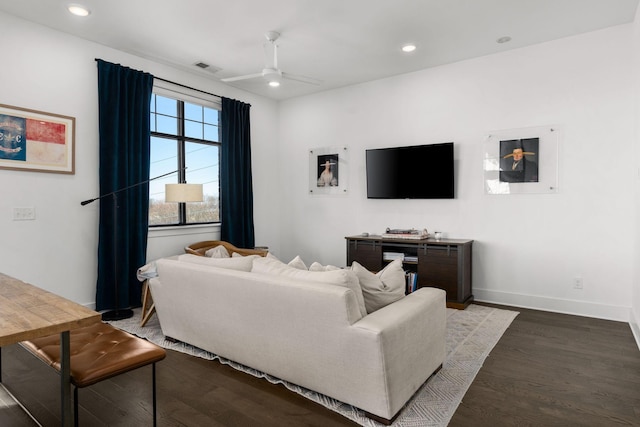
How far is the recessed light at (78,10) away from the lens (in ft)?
10.9

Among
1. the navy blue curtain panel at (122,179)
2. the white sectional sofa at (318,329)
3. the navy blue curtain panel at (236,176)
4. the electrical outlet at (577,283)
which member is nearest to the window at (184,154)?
the navy blue curtain panel at (236,176)

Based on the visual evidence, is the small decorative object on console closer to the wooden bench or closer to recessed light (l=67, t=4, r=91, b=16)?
the wooden bench

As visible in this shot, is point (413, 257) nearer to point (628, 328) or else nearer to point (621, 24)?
point (628, 328)

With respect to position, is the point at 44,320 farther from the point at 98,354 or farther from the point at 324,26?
the point at 324,26

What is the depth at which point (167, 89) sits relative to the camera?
15.6ft

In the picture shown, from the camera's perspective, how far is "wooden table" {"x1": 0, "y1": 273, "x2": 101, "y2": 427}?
1369mm

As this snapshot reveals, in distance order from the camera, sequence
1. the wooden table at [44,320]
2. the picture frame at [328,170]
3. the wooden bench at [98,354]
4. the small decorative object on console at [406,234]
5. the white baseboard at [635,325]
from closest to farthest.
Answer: the wooden table at [44,320], the wooden bench at [98,354], the white baseboard at [635,325], the small decorative object on console at [406,234], the picture frame at [328,170]

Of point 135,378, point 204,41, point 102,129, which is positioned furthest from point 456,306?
point 102,129

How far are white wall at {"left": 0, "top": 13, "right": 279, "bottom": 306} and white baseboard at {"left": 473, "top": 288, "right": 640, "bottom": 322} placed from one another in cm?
443

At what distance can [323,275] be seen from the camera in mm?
2260

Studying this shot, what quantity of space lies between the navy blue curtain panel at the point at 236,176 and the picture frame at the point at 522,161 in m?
3.23

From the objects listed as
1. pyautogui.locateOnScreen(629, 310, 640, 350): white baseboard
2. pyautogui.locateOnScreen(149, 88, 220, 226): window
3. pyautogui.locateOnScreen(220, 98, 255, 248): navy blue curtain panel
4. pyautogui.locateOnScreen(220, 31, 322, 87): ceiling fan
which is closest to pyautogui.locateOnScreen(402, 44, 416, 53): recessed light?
pyautogui.locateOnScreen(220, 31, 322, 87): ceiling fan

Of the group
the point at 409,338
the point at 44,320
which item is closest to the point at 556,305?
the point at 409,338

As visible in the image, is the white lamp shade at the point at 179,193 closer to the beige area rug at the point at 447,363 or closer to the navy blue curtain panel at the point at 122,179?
the navy blue curtain panel at the point at 122,179
